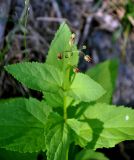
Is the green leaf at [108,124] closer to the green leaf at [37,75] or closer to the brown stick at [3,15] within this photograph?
the green leaf at [37,75]

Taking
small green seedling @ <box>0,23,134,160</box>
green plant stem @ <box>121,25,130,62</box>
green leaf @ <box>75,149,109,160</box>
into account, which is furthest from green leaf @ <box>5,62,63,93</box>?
green plant stem @ <box>121,25,130,62</box>

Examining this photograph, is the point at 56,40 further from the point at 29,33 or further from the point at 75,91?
the point at 29,33

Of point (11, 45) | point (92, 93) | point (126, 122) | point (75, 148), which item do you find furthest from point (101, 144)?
point (11, 45)

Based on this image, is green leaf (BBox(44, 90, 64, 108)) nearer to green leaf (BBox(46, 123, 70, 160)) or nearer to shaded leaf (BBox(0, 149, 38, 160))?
green leaf (BBox(46, 123, 70, 160))

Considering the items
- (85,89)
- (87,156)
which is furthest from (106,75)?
(85,89)

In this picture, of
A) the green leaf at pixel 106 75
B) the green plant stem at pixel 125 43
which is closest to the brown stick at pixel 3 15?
the green leaf at pixel 106 75

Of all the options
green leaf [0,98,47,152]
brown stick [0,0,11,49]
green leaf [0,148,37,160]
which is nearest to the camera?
green leaf [0,98,47,152]
